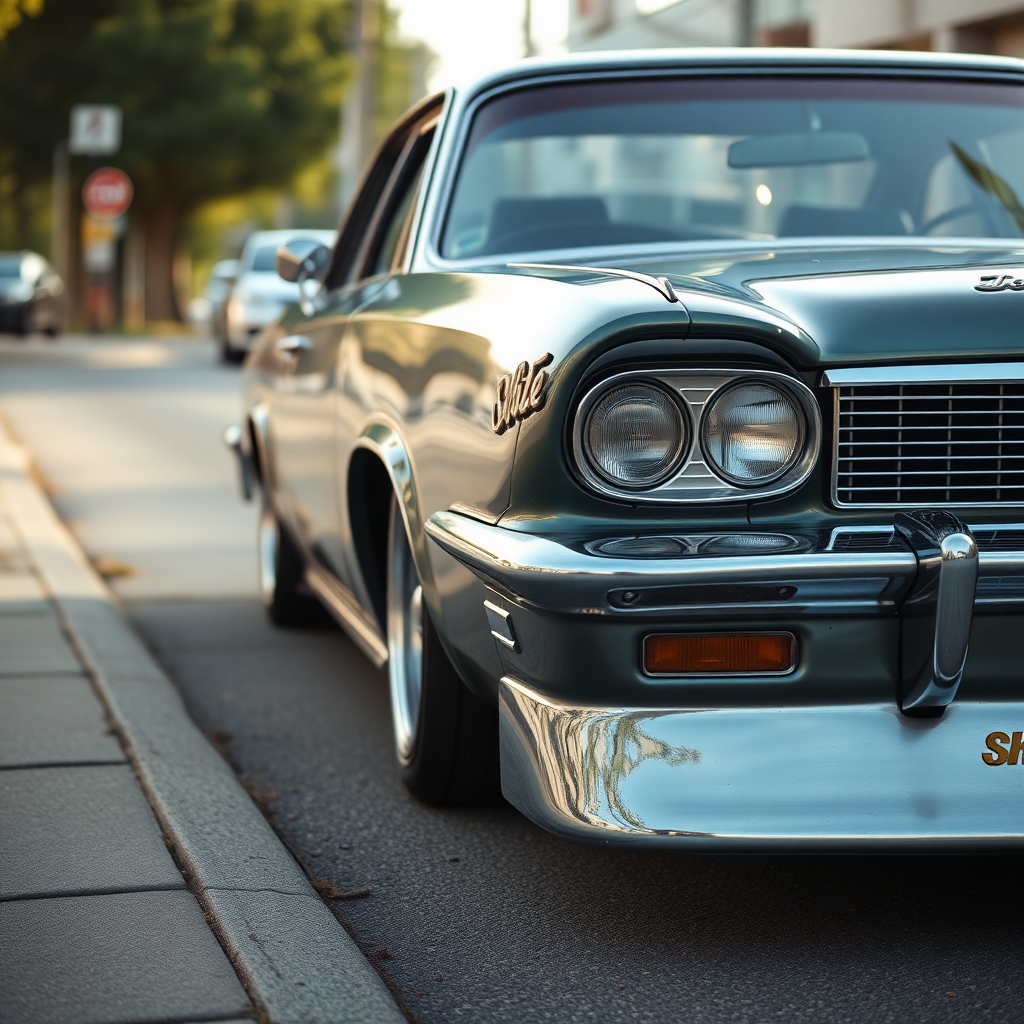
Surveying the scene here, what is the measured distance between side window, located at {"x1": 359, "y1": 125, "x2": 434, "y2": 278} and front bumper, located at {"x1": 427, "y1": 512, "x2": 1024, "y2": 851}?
1.85 m

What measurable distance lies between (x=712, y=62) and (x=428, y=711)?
1.70 metres

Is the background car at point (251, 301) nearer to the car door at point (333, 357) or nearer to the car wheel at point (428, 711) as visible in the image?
the car door at point (333, 357)

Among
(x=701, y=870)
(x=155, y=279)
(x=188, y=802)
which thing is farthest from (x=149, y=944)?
(x=155, y=279)

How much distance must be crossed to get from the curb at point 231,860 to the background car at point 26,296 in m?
20.2

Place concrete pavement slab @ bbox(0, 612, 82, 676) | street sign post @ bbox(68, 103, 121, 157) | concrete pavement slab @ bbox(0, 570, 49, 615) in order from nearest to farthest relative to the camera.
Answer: concrete pavement slab @ bbox(0, 612, 82, 676)
concrete pavement slab @ bbox(0, 570, 49, 615)
street sign post @ bbox(68, 103, 121, 157)

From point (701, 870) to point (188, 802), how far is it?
3.50ft

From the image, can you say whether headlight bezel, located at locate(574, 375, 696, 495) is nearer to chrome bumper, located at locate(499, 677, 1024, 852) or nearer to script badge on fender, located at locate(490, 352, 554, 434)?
script badge on fender, located at locate(490, 352, 554, 434)

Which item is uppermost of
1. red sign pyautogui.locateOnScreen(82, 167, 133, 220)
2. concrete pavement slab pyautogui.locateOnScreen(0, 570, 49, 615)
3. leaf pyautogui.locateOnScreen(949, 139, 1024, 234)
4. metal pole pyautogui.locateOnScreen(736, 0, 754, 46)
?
metal pole pyautogui.locateOnScreen(736, 0, 754, 46)

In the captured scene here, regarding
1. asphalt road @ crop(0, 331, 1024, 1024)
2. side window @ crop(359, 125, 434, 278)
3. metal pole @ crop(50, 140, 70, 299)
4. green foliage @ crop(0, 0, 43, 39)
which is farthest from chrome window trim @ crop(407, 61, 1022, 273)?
metal pole @ crop(50, 140, 70, 299)

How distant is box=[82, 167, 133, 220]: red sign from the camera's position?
87.2 feet

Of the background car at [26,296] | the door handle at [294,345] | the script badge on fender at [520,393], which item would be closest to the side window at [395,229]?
the door handle at [294,345]

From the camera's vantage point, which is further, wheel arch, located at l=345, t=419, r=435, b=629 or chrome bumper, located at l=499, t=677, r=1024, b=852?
wheel arch, located at l=345, t=419, r=435, b=629

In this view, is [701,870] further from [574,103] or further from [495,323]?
[574,103]

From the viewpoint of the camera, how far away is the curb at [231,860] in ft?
8.64
